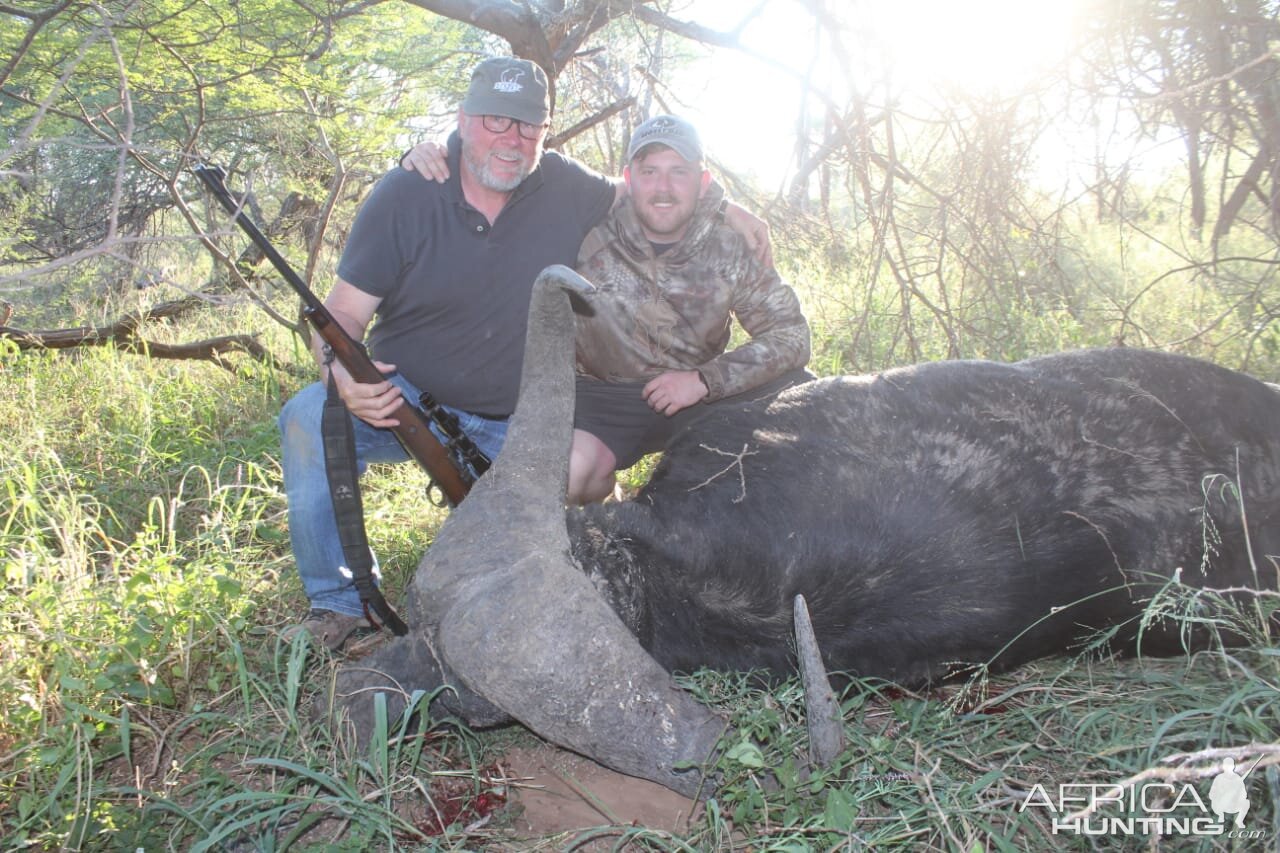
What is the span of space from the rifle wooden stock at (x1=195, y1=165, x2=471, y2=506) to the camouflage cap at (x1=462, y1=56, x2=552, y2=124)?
1.09 m

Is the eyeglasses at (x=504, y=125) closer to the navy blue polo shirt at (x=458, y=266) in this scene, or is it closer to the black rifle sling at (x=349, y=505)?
the navy blue polo shirt at (x=458, y=266)

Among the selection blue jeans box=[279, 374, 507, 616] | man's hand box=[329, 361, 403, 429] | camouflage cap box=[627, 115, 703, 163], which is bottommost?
blue jeans box=[279, 374, 507, 616]

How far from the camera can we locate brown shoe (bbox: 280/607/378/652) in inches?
135

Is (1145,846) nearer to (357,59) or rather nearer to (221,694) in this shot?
(221,694)

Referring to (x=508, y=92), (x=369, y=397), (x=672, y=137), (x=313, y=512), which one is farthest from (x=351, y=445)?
(x=672, y=137)

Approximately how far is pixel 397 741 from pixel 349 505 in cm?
125

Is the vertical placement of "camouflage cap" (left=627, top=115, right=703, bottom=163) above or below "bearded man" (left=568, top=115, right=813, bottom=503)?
above

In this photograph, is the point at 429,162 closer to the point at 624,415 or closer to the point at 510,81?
the point at 510,81

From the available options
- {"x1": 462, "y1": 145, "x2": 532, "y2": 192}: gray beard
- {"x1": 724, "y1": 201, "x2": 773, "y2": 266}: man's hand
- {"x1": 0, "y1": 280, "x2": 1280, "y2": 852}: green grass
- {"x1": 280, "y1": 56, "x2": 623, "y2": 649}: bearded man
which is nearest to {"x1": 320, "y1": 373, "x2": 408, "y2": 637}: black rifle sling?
{"x1": 280, "y1": 56, "x2": 623, "y2": 649}: bearded man

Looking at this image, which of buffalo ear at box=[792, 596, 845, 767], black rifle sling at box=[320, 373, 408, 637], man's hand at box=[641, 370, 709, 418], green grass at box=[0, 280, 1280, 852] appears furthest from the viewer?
man's hand at box=[641, 370, 709, 418]

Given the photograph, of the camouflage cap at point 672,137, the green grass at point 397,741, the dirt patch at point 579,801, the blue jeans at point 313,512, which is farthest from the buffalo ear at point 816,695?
the camouflage cap at point 672,137

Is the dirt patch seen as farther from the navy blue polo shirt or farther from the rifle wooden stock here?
the navy blue polo shirt

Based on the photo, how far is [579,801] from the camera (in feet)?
9.05

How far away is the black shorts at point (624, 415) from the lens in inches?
175
